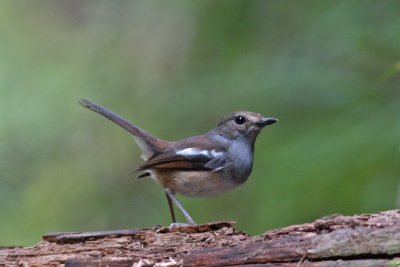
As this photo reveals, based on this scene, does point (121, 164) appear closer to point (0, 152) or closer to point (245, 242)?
point (0, 152)

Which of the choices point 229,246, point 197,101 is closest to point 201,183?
point 197,101

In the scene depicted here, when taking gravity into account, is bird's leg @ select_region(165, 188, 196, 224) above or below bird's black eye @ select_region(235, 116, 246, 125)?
below

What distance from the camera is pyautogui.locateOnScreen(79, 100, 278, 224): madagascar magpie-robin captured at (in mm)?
6484

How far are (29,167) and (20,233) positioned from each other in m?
1.23

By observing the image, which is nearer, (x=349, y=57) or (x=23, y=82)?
(x=349, y=57)

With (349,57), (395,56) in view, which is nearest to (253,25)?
(349,57)

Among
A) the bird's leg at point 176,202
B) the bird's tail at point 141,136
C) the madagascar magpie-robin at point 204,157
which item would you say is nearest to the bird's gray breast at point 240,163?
the madagascar magpie-robin at point 204,157

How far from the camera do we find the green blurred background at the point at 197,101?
5.75m

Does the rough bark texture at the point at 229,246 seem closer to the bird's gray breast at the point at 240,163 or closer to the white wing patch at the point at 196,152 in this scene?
the bird's gray breast at the point at 240,163

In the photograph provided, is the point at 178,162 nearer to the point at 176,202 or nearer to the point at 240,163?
the point at 176,202

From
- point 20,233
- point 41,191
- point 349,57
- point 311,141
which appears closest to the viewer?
point 311,141

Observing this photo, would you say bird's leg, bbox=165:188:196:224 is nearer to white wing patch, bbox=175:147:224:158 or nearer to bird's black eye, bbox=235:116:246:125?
white wing patch, bbox=175:147:224:158

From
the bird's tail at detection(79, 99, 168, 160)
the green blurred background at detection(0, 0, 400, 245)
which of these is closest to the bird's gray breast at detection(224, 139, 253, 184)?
the green blurred background at detection(0, 0, 400, 245)

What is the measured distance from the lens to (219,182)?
21.4 feet
